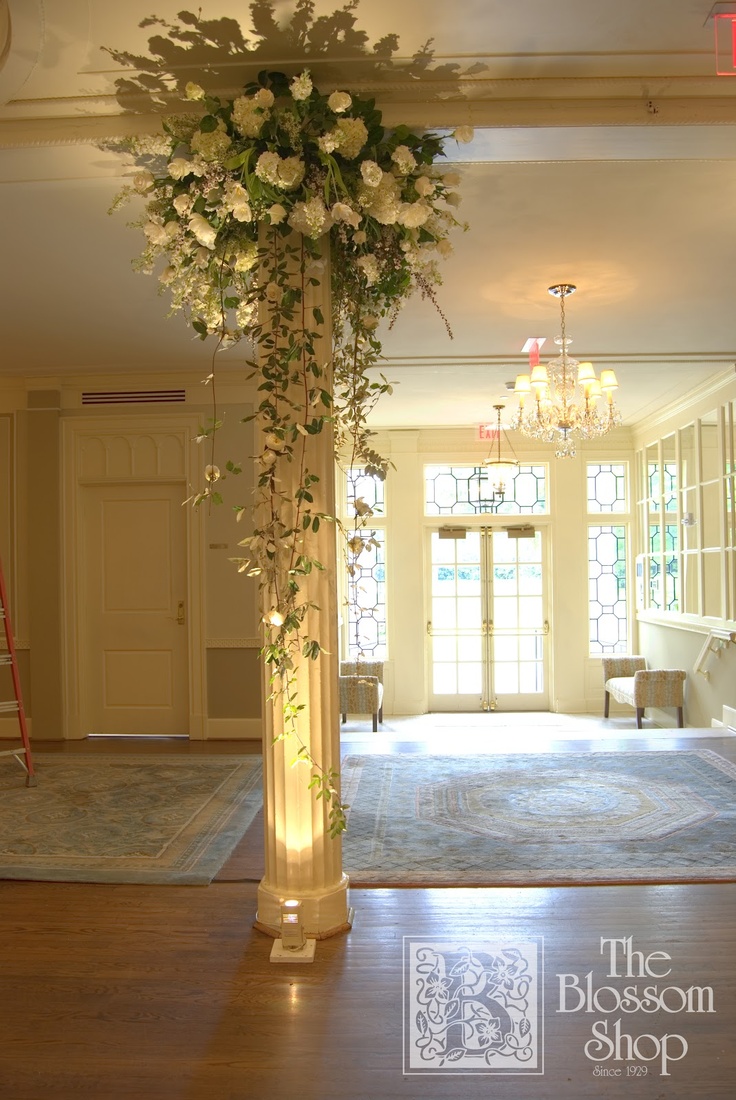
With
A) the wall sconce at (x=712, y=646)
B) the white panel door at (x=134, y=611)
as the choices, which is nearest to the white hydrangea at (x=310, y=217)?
the white panel door at (x=134, y=611)

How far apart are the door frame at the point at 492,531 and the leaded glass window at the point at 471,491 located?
0.11 meters

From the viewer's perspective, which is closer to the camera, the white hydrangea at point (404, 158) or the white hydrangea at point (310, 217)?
the white hydrangea at point (310, 217)

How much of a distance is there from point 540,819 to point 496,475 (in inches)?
194

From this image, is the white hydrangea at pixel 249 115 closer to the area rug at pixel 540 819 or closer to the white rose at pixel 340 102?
the white rose at pixel 340 102

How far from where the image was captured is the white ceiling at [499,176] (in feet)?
9.00

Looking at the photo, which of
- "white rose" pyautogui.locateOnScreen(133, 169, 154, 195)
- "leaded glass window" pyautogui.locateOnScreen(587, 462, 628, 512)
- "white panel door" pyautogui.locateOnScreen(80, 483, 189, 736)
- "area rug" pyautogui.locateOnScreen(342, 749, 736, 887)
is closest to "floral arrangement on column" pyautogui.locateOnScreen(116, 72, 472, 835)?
"white rose" pyautogui.locateOnScreen(133, 169, 154, 195)

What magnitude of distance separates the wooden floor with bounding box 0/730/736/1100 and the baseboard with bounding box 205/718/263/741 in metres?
3.31

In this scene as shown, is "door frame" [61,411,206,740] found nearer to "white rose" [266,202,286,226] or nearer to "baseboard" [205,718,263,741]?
"baseboard" [205,718,263,741]

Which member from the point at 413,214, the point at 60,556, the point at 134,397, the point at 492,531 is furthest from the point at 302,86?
the point at 492,531

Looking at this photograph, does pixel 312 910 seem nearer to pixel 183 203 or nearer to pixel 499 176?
pixel 183 203

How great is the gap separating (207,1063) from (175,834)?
211 centimetres

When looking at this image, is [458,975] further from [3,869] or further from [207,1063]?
[3,869]

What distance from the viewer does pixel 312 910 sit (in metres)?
3.09

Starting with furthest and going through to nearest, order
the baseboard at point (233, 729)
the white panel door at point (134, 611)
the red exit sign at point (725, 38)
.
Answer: the white panel door at point (134, 611)
the baseboard at point (233, 729)
the red exit sign at point (725, 38)
